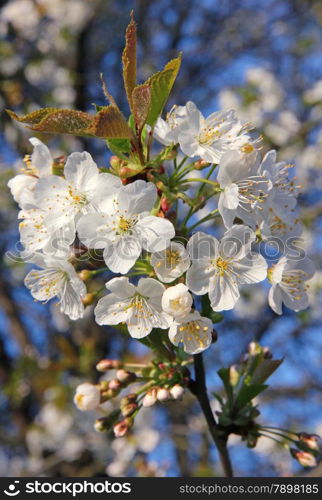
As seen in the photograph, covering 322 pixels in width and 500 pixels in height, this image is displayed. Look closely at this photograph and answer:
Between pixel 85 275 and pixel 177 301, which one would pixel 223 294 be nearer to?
pixel 177 301

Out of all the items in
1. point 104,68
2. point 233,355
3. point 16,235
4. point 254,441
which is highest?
point 254,441

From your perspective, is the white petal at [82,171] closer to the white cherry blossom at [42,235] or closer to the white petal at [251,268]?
the white cherry blossom at [42,235]

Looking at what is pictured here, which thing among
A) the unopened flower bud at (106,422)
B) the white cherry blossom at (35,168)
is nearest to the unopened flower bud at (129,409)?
the unopened flower bud at (106,422)

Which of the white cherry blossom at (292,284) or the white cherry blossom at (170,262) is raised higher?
the white cherry blossom at (170,262)

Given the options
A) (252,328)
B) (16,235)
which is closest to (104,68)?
(16,235)

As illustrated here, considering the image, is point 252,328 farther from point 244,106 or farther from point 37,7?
→ point 37,7

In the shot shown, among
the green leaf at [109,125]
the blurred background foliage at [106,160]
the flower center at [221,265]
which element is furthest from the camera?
the blurred background foliage at [106,160]

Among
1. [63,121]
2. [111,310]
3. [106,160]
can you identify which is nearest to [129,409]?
[111,310]
